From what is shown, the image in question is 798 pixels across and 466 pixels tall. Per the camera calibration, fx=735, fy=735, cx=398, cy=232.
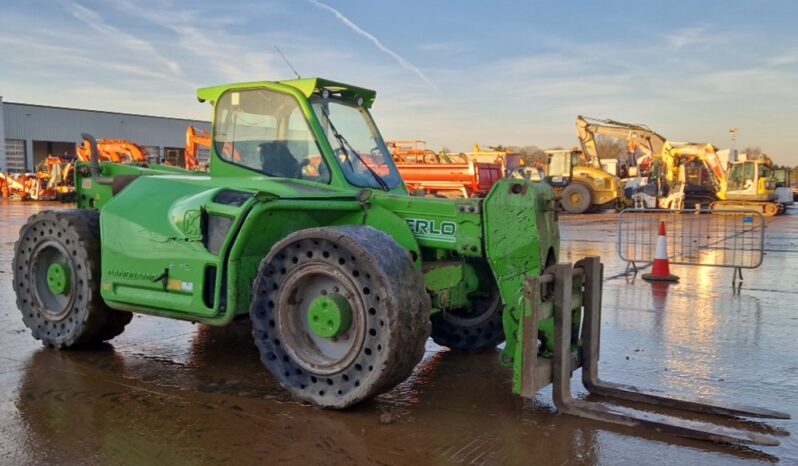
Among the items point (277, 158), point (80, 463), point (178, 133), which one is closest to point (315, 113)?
point (277, 158)

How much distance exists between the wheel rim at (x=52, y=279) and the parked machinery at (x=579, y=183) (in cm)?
2469

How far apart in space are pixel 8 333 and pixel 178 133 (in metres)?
61.1

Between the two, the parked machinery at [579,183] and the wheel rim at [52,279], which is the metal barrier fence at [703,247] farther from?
the wheel rim at [52,279]

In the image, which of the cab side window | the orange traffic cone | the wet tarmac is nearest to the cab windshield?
the cab side window

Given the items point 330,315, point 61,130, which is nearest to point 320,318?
point 330,315

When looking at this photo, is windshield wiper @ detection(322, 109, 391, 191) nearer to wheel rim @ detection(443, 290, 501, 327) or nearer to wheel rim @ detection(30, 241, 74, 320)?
wheel rim @ detection(443, 290, 501, 327)

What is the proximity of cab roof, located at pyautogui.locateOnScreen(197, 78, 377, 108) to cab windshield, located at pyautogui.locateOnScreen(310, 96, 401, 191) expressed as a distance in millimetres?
74

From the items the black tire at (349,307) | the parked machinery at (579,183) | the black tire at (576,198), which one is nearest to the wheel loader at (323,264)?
the black tire at (349,307)

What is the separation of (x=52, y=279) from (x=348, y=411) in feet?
9.89

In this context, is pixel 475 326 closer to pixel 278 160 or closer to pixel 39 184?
pixel 278 160

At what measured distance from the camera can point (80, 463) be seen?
3836 millimetres

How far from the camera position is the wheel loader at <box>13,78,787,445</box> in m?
4.48

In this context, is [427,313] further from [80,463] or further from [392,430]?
[80,463]

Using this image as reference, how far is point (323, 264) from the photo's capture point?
457 centimetres
